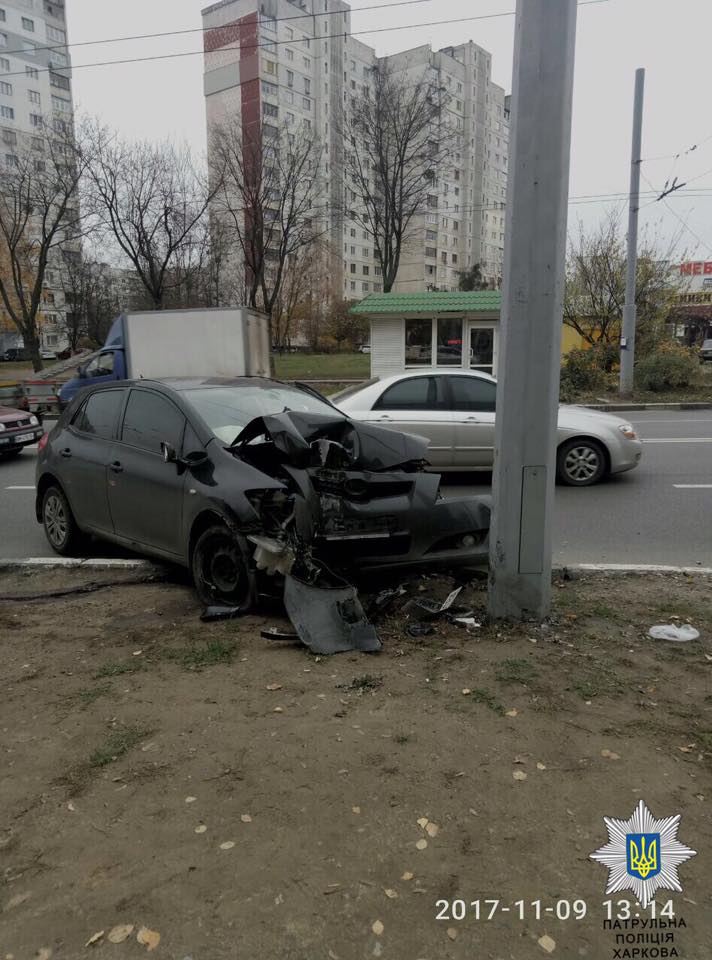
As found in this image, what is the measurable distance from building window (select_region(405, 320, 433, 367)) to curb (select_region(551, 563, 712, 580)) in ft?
60.6

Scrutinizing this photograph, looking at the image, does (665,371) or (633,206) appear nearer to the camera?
(633,206)

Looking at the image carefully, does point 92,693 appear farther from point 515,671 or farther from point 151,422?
point 151,422

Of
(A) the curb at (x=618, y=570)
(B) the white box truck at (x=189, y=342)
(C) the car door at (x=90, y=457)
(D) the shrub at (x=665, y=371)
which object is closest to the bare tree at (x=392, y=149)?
(D) the shrub at (x=665, y=371)

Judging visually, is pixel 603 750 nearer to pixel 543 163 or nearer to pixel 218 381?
pixel 543 163

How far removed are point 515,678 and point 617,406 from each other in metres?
18.4

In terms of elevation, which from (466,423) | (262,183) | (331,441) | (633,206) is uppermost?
(262,183)

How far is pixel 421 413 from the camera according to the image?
9.24m

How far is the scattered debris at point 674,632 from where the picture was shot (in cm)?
396

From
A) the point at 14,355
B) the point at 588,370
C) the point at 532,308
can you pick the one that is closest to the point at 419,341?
the point at 588,370

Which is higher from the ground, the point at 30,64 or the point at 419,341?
the point at 30,64

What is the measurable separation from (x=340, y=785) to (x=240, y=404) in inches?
147

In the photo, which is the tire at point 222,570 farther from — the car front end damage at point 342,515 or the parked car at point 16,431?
the parked car at point 16,431

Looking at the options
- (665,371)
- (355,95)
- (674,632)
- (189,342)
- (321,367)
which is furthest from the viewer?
(355,95)

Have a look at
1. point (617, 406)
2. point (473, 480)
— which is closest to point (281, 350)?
point (617, 406)
